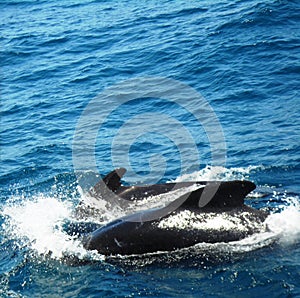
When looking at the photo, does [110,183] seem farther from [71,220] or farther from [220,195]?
[220,195]

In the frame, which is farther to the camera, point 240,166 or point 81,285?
point 240,166

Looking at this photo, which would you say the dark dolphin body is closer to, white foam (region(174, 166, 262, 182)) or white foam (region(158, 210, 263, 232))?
white foam (region(158, 210, 263, 232))

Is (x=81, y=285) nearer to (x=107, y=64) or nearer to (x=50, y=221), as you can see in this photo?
(x=50, y=221)

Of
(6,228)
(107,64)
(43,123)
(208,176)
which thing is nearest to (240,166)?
(208,176)

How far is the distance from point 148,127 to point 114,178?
5.47 metres

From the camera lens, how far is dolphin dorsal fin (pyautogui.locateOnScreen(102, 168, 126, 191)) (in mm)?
16141

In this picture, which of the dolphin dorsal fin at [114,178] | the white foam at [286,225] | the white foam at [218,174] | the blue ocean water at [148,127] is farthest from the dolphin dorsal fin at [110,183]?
the white foam at [286,225]

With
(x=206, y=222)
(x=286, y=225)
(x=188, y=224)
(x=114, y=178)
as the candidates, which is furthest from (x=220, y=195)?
(x=114, y=178)

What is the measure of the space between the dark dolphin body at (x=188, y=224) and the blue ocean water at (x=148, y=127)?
250 mm

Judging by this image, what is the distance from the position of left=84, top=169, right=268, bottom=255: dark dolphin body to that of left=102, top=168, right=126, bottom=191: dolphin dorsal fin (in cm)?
257

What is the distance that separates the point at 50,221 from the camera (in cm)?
1595

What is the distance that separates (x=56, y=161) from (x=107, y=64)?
319 inches

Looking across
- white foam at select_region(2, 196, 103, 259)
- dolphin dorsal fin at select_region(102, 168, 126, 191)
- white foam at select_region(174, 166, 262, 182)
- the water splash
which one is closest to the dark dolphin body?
the water splash

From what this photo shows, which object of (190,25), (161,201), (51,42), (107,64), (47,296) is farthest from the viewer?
(51,42)
